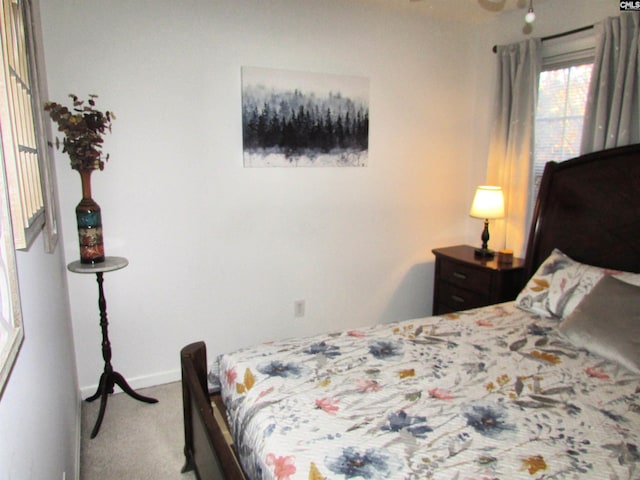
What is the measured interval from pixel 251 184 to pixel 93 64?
1098mm

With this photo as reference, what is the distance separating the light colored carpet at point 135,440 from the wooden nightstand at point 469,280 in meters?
2.01

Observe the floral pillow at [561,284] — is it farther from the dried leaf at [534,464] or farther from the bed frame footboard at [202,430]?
the bed frame footboard at [202,430]

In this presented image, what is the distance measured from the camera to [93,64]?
239 cm

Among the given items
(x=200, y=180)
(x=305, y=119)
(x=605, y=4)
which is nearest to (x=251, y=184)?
(x=200, y=180)

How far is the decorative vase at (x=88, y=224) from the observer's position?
223 centimetres

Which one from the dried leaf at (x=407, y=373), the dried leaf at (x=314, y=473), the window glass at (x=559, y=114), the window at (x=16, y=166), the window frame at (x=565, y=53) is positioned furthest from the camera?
the window glass at (x=559, y=114)

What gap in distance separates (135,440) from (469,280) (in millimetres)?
2322

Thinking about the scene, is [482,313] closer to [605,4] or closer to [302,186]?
[302,186]

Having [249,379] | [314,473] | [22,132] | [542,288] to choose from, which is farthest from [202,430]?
[542,288]

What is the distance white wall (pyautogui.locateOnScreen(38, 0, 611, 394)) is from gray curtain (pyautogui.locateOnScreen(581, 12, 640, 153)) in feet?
1.11

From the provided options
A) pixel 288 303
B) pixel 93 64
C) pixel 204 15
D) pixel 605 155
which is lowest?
pixel 288 303

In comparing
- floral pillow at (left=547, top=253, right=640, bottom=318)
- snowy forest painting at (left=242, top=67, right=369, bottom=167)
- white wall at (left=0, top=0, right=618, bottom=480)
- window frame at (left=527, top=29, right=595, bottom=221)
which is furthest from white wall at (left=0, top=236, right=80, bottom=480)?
window frame at (left=527, top=29, right=595, bottom=221)

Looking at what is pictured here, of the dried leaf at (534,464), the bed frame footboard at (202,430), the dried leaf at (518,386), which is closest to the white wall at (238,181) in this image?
the bed frame footboard at (202,430)

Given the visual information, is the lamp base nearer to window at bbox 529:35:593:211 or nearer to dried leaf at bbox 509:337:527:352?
window at bbox 529:35:593:211
